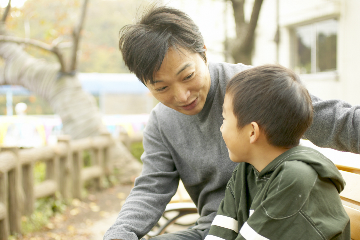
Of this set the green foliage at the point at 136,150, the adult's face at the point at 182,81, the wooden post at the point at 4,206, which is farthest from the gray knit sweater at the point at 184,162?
the green foliage at the point at 136,150

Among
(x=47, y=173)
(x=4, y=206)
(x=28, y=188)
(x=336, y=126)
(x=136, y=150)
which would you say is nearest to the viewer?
(x=336, y=126)

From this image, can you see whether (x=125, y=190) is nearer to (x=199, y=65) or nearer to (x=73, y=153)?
(x=73, y=153)

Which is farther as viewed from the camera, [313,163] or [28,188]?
[28,188]

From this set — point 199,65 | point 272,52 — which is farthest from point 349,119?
point 272,52

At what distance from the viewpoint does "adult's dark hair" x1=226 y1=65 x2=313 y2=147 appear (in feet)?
4.43

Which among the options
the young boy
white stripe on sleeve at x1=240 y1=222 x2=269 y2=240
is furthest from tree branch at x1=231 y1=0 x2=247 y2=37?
white stripe on sleeve at x1=240 y1=222 x2=269 y2=240

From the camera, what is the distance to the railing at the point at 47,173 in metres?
4.18

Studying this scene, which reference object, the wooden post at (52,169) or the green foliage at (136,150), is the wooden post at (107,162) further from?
the wooden post at (52,169)

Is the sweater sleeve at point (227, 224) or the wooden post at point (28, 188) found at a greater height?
the sweater sleeve at point (227, 224)

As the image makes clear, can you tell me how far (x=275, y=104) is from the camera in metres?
1.34

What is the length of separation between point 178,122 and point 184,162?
0.23m

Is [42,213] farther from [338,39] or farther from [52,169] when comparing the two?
[338,39]

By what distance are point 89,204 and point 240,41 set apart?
3.63 metres

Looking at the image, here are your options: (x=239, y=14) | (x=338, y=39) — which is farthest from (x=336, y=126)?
(x=338, y=39)
